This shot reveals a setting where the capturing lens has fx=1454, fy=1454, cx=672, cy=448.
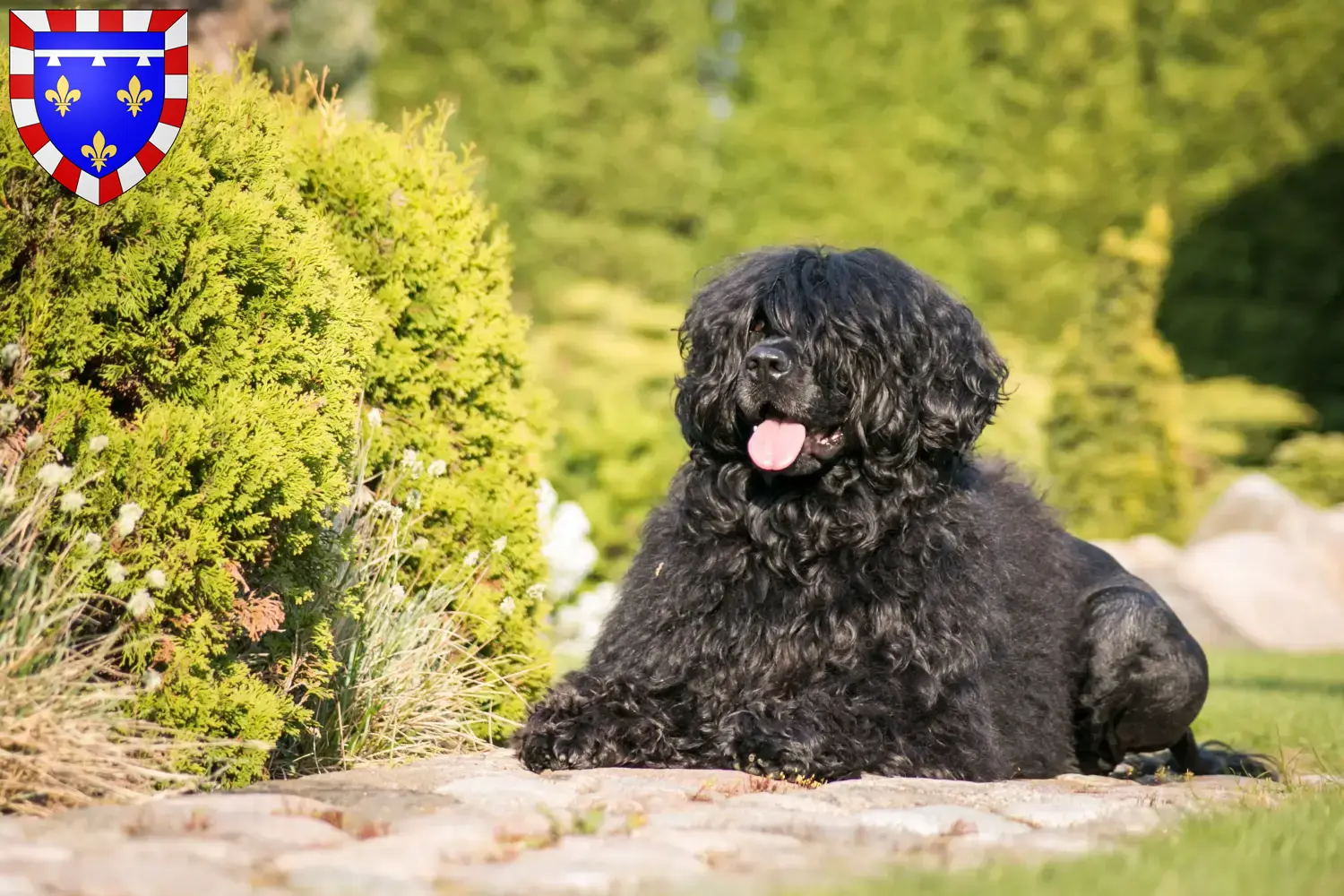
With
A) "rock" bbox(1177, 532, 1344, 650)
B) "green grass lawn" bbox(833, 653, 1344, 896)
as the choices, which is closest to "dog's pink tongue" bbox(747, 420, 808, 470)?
"green grass lawn" bbox(833, 653, 1344, 896)

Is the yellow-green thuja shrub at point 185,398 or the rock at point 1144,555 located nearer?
the yellow-green thuja shrub at point 185,398

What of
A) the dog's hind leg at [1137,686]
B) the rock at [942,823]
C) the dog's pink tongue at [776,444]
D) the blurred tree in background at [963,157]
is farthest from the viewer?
the blurred tree in background at [963,157]

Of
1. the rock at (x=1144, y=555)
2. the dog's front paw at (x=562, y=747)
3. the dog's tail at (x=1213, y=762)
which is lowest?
the dog's front paw at (x=562, y=747)

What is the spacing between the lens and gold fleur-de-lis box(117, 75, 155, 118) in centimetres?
459

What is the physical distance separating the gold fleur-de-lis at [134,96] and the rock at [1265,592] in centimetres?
924

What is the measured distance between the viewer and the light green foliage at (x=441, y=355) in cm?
536

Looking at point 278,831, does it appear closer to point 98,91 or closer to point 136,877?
point 136,877

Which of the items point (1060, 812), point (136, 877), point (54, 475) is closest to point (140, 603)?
point (54, 475)

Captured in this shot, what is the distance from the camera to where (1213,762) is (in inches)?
227

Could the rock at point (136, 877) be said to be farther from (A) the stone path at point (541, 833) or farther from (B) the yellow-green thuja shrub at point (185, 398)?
(B) the yellow-green thuja shrub at point (185, 398)

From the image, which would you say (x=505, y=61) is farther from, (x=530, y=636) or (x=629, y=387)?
(x=530, y=636)

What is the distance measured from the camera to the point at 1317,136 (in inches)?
630

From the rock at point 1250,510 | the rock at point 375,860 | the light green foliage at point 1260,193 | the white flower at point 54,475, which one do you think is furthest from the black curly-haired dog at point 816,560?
the light green foliage at point 1260,193

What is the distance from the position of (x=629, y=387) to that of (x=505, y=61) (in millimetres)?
4899
